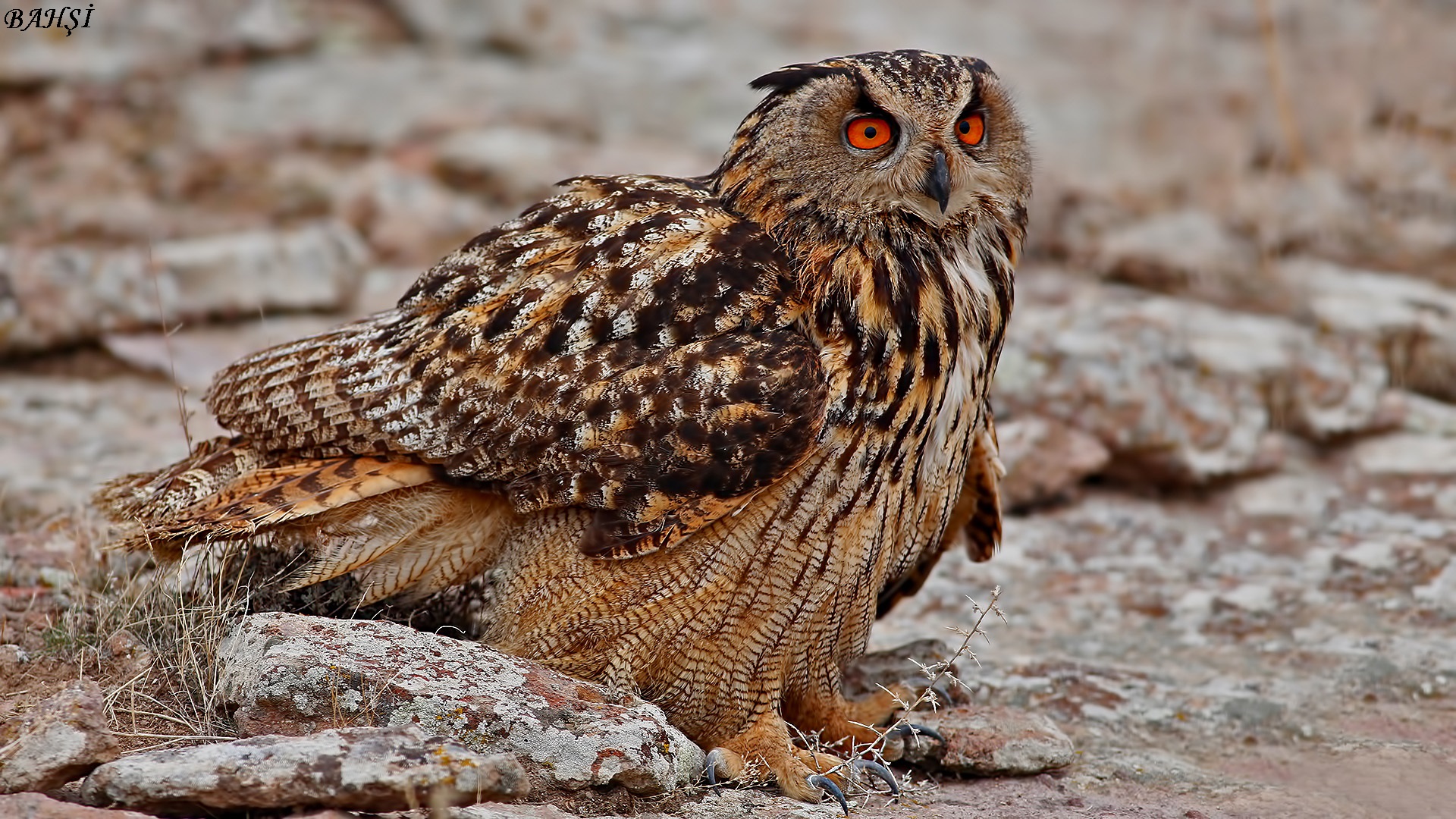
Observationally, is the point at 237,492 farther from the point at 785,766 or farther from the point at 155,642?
the point at 785,766

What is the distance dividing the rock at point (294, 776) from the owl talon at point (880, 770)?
1.19 m

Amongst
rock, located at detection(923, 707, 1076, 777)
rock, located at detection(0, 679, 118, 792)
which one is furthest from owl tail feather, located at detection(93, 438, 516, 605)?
rock, located at detection(923, 707, 1076, 777)

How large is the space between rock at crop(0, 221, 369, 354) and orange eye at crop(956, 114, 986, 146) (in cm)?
485

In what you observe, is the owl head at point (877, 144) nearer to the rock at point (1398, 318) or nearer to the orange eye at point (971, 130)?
the orange eye at point (971, 130)

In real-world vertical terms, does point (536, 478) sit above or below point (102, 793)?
above

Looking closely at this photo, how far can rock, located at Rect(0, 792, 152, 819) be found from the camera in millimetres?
3195

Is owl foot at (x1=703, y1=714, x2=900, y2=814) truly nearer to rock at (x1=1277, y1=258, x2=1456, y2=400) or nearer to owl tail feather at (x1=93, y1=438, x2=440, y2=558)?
owl tail feather at (x1=93, y1=438, x2=440, y2=558)

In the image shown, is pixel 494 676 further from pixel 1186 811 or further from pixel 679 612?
pixel 1186 811

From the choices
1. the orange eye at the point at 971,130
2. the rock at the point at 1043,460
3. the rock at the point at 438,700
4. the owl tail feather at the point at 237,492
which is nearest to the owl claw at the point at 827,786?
the rock at the point at 438,700

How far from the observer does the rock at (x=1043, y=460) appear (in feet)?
22.4

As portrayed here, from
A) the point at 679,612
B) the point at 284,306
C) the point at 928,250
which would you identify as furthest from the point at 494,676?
the point at 284,306

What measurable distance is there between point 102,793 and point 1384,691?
161 inches

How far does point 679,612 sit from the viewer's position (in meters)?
4.10

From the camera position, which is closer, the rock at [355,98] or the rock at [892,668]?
the rock at [892,668]
